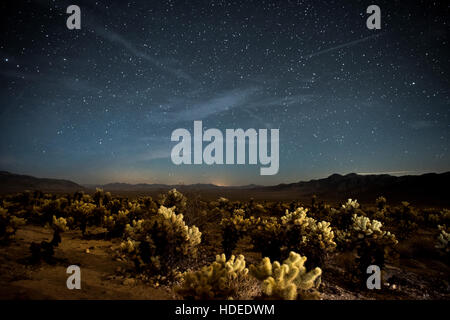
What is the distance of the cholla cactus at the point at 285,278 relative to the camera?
10.2 ft

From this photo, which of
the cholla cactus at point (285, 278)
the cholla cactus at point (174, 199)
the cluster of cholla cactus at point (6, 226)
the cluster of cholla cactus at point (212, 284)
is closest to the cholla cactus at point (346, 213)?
the cholla cactus at point (174, 199)

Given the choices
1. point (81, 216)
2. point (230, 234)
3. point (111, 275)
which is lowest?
point (111, 275)

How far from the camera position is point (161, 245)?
581 centimetres

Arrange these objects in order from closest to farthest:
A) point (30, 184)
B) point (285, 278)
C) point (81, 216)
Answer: point (285, 278), point (81, 216), point (30, 184)

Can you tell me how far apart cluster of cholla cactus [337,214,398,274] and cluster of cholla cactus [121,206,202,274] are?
4626 millimetres

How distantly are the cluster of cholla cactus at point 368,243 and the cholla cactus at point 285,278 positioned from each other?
4.06 m

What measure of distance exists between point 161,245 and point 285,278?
3545mm

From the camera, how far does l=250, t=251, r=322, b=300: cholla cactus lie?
10.2 ft

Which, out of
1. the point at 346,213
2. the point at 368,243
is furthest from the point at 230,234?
the point at 346,213

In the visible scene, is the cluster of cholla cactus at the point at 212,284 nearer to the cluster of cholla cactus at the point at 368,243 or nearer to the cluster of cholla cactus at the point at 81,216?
the cluster of cholla cactus at the point at 368,243

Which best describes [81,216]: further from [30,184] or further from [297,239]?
[30,184]

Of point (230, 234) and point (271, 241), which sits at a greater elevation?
point (271, 241)

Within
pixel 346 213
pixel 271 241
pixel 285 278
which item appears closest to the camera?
pixel 285 278
